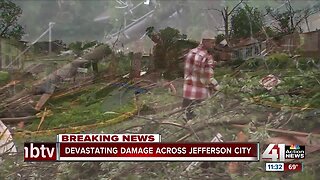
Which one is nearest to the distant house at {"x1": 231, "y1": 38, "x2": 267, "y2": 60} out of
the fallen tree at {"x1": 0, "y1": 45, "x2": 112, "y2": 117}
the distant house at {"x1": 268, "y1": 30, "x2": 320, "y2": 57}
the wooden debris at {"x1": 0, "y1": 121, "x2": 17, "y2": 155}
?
the distant house at {"x1": 268, "y1": 30, "x2": 320, "y2": 57}

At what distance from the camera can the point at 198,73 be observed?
4305 millimetres

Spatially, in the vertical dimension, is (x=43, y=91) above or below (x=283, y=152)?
above

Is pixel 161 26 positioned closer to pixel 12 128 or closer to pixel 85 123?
pixel 85 123

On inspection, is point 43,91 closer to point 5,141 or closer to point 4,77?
point 4,77

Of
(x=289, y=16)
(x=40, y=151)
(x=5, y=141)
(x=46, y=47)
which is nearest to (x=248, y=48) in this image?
(x=289, y=16)

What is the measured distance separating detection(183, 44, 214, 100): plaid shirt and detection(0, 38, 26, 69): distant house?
3.66 ft

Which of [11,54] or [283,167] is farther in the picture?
[283,167]

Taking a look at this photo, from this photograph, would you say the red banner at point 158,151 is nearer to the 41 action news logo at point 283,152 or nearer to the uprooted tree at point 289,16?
the 41 action news logo at point 283,152

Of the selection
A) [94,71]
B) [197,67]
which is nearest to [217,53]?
[197,67]

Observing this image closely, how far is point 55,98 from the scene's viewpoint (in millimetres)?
4246

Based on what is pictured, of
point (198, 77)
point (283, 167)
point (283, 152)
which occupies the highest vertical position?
point (198, 77)

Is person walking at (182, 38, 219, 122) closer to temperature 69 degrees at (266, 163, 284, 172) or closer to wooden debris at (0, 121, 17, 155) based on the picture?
temperature 69 degrees at (266, 163, 284, 172)

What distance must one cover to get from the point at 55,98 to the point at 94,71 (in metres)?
0.32
